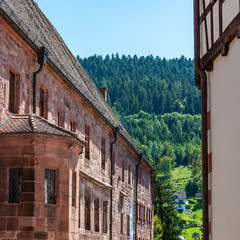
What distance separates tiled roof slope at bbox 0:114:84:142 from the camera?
17.1m

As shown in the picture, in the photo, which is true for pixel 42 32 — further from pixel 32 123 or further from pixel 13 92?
pixel 32 123

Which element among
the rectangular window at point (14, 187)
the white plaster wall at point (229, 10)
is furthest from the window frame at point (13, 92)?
the white plaster wall at point (229, 10)

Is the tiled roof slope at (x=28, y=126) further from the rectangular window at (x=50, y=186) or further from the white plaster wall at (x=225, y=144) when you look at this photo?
the white plaster wall at (x=225, y=144)

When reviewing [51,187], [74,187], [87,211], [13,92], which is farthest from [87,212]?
[51,187]

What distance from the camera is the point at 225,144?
1351 centimetres

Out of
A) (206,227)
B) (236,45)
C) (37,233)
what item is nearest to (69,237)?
(37,233)

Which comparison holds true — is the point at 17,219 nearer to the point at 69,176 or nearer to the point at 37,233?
the point at 37,233

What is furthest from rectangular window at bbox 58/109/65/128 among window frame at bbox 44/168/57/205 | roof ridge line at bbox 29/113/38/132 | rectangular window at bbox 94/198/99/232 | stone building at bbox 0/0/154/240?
window frame at bbox 44/168/57/205

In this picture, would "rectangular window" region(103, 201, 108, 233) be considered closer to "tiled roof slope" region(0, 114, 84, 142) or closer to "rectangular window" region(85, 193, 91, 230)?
"rectangular window" region(85, 193, 91, 230)

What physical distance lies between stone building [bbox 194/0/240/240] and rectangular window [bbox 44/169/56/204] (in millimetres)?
4411

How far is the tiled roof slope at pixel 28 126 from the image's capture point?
1715cm

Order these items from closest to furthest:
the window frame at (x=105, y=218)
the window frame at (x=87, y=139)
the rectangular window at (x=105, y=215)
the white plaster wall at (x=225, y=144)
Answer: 1. the white plaster wall at (x=225, y=144)
2. the window frame at (x=87, y=139)
3. the window frame at (x=105, y=218)
4. the rectangular window at (x=105, y=215)

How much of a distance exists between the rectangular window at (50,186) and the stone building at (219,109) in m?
4.41

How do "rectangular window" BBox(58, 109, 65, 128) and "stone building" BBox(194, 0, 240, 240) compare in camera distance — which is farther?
"rectangular window" BBox(58, 109, 65, 128)
